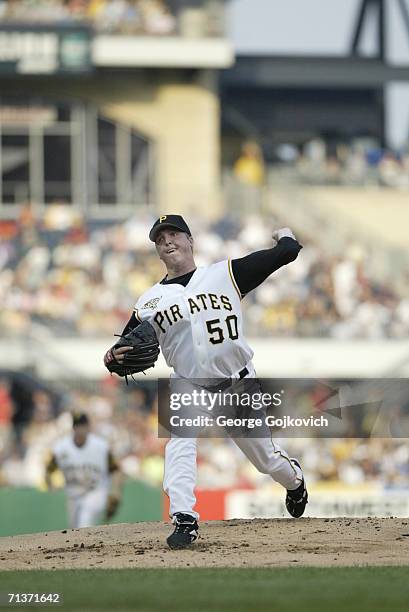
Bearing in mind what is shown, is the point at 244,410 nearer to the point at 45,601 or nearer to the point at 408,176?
the point at 45,601

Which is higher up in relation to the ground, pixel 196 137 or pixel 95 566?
pixel 196 137

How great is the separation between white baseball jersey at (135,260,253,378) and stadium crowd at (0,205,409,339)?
13.2 m

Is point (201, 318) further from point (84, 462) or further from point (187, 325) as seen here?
point (84, 462)

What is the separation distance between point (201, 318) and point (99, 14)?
20.0 m

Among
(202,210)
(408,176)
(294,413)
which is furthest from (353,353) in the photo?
(294,413)

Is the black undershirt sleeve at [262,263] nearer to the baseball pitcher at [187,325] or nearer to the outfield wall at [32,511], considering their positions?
the baseball pitcher at [187,325]

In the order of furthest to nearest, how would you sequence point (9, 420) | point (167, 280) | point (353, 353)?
point (353, 353)
point (9, 420)
point (167, 280)

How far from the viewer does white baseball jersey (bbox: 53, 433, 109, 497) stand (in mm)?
13391

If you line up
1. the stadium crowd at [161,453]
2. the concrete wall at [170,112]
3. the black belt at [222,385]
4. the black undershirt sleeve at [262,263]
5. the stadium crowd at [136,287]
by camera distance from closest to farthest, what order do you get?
1. the black undershirt sleeve at [262,263]
2. the black belt at [222,385]
3. the stadium crowd at [161,453]
4. the stadium crowd at [136,287]
5. the concrete wall at [170,112]

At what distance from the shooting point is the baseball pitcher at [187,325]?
27.0 ft

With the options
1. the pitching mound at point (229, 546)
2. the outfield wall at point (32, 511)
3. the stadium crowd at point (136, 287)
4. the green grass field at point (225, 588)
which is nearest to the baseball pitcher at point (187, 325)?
the pitching mound at point (229, 546)

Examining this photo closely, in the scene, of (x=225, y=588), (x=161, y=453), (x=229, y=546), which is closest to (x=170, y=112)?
(x=161, y=453)

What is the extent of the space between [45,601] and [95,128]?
2290 cm

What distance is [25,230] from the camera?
2436cm
